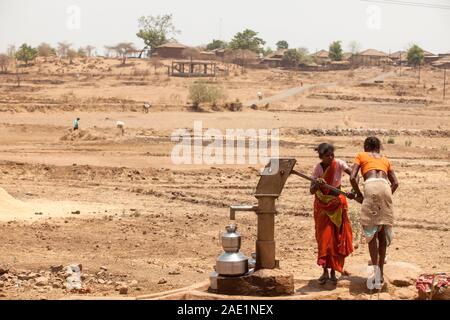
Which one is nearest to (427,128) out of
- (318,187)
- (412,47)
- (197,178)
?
(197,178)

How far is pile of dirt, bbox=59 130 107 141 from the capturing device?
27344 millimetres

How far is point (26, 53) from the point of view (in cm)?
6278

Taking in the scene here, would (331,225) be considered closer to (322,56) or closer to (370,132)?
(370,132)

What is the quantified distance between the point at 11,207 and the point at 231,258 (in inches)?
292

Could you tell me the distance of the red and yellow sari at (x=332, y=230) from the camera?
24.8 ft

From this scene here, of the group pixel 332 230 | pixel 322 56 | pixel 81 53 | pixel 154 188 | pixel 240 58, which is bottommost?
pixel 154 188

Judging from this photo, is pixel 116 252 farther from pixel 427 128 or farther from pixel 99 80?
pixel 99 80

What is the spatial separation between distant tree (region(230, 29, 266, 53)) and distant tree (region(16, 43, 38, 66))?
2624 cm

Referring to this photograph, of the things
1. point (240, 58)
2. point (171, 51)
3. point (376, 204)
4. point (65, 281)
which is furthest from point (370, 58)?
point (376, 204)

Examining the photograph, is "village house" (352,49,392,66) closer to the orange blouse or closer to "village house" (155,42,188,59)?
"village house" (155,42,188,59)

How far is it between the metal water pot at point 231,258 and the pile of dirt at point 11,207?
6793 mm
